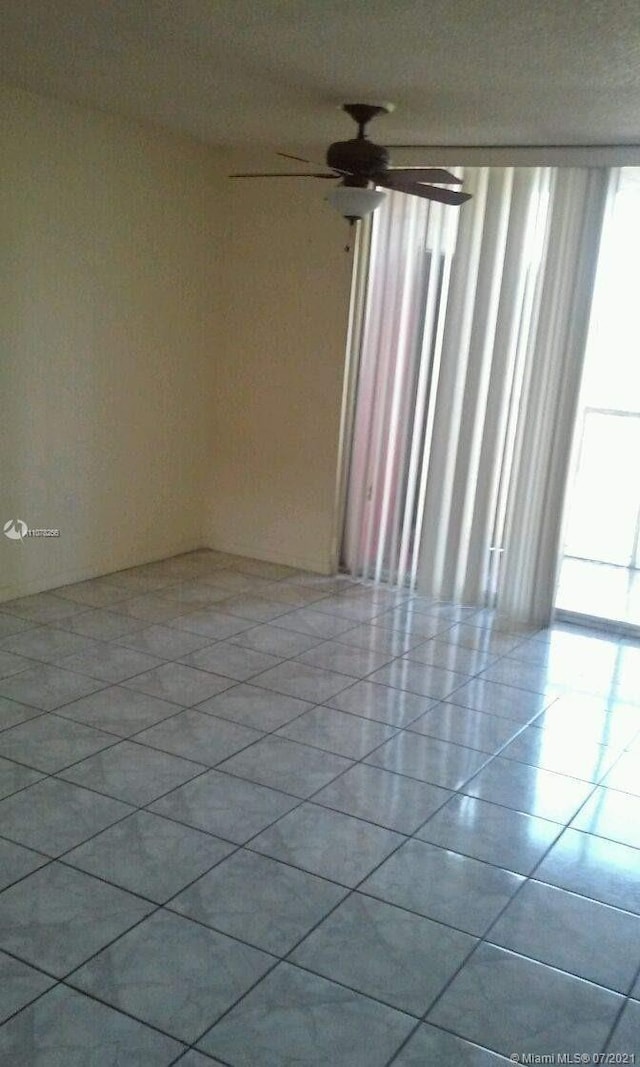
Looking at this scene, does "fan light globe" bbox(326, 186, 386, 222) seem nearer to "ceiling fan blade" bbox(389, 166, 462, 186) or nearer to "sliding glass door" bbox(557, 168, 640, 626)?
"ceiling fan blade" bbox(389, 166, 462, 186)

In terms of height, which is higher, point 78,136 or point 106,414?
point 78,136

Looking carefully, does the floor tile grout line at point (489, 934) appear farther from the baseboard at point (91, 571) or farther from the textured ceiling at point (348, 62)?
the baseboard at point (91, 571)

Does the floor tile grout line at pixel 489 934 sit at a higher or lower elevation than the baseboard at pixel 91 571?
lower

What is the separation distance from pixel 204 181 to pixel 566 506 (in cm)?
289

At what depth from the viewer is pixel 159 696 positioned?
4.14m

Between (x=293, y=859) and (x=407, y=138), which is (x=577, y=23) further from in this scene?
(x=293, y=859)

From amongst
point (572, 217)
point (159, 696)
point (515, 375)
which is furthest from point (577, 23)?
point (159, 696)

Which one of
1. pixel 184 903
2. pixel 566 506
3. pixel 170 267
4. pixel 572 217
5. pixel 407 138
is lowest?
pixel 184 903

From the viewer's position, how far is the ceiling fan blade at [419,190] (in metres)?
3.99

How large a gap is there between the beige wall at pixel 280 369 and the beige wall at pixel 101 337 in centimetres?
15
